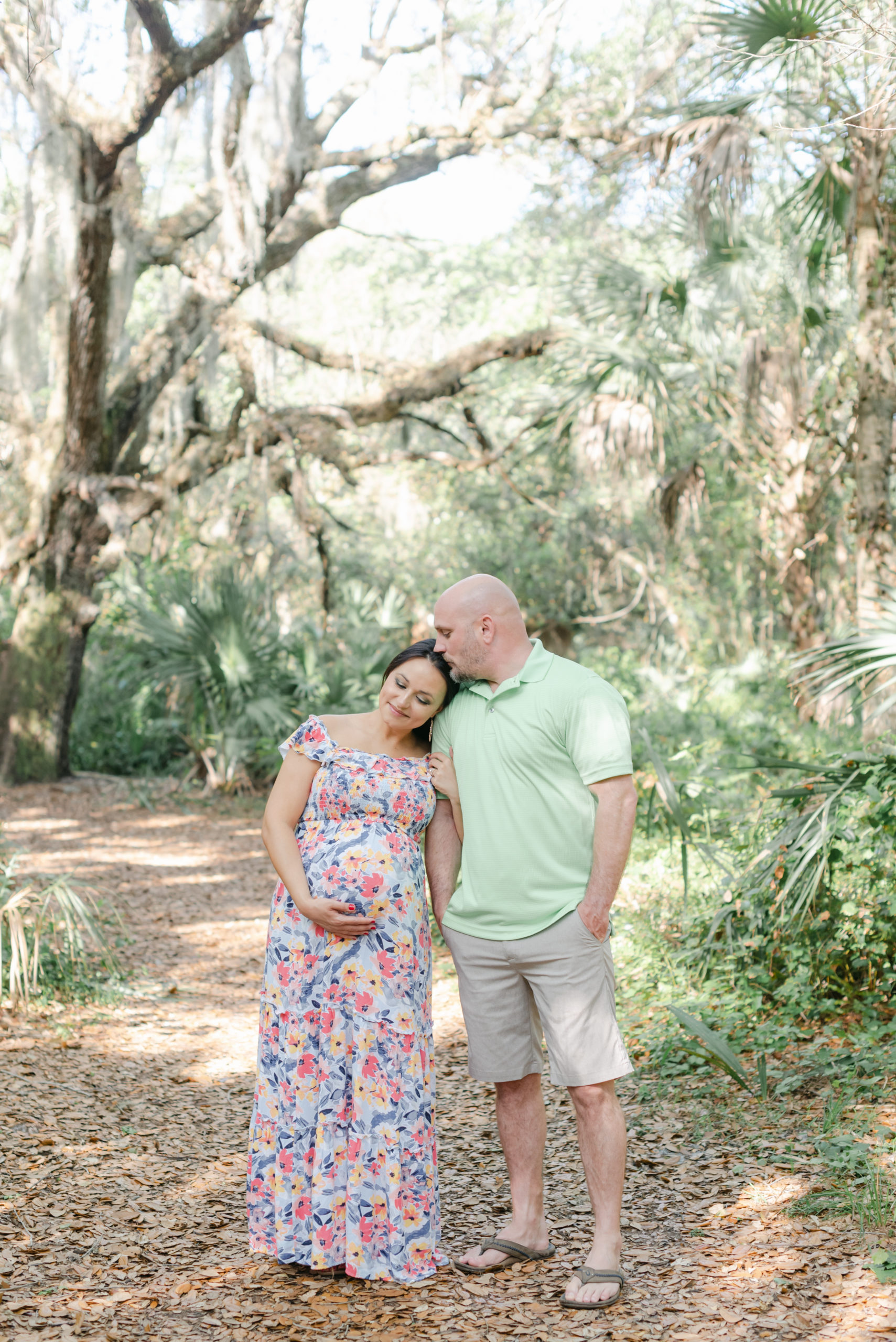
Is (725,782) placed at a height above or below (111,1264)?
above

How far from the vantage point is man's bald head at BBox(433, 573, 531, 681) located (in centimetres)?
293

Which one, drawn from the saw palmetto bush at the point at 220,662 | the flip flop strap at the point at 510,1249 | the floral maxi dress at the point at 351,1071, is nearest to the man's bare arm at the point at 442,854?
the floral maxi dress at the point at 351,1071

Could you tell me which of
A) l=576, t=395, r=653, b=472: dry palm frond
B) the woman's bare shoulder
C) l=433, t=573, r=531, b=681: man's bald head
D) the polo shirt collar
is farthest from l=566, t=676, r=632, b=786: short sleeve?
l=576, t=395, r=653, b=472: dry palm frond

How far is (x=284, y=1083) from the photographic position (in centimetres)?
289

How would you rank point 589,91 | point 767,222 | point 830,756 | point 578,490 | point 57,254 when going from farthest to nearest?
point 578,490
point 589,91
point 767,222
point 57,254
point 830,756

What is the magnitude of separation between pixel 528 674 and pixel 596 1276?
1.48 m

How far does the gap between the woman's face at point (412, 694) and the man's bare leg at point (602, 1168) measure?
1.01 m

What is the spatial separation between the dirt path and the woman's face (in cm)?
143

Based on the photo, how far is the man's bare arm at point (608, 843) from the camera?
8.95 feet

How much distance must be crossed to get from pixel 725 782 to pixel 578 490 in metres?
10.1

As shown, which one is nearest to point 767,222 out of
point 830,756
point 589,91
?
point 589,91

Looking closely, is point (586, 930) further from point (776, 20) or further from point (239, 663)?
point (239, 663)

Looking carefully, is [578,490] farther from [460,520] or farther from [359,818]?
[359,818]

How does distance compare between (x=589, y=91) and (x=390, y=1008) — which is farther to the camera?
(x=589, y=91)
